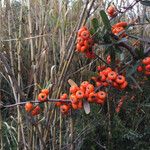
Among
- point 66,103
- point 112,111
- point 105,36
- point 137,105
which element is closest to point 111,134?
point 112,111

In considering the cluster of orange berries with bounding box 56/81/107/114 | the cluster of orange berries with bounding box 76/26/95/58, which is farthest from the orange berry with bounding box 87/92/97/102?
the cluster of orange berries with bounding box 76/26/95/58

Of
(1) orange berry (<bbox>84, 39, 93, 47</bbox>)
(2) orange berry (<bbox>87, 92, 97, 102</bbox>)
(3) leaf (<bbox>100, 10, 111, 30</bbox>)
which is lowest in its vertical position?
(2) orange berry (<bbox>87, 92, 97, 102</bbox>)

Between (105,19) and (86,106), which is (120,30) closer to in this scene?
(105,19)

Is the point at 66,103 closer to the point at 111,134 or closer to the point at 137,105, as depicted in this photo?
the point at 111,134

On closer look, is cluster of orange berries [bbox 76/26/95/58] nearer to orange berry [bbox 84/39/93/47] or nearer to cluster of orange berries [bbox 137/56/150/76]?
orange berry [bbox 84/39/93/47]

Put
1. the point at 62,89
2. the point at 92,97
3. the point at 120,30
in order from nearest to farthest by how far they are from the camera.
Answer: the point at 92,97, the point at 120,30, the point at 62,89

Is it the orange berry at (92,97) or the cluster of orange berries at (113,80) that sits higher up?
the cluster of orange berries at (113,80)

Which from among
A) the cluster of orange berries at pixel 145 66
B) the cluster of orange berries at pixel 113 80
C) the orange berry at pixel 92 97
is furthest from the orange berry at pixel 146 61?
the orange berry at pixel 92 97

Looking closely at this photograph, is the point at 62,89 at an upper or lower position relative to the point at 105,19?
lower

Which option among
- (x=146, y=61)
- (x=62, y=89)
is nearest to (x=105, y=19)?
(x=146, y=61)

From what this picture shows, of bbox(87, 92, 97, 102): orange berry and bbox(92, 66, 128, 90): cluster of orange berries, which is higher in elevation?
bbox(92, 66, 128, 90): cluster of orange berries

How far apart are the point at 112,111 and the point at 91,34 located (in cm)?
49

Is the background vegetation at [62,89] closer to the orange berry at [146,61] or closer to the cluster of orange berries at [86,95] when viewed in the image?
the orange berry at [146,61]

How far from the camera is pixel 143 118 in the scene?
171cm
